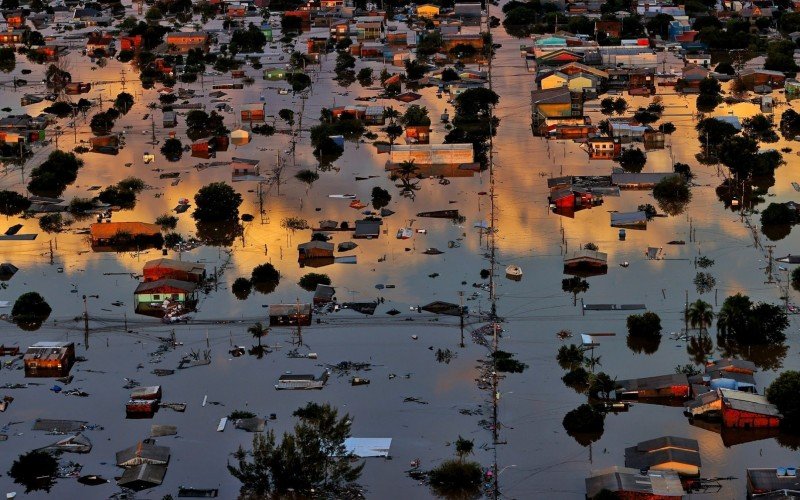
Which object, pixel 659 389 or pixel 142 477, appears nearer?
pixel 142 477

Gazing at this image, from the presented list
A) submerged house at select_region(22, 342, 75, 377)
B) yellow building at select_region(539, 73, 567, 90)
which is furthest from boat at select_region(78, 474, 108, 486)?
yellow building at select_region(539, 73, 567, 90)

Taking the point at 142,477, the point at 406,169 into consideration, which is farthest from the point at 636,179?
the point at 142,477

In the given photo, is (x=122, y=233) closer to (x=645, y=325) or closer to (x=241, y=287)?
(x=241, y=287)

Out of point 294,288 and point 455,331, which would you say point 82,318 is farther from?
point 455,331

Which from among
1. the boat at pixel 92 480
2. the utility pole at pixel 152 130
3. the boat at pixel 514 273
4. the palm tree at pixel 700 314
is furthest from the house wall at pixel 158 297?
the utility pole at pixel 152 130

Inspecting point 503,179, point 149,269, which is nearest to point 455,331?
point 149,269

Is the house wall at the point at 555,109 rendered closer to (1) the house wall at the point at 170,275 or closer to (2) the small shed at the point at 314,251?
(2) the small shed at the point at 314,251

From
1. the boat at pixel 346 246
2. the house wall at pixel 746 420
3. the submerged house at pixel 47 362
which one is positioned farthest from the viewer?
the boat at pixel 346 246
